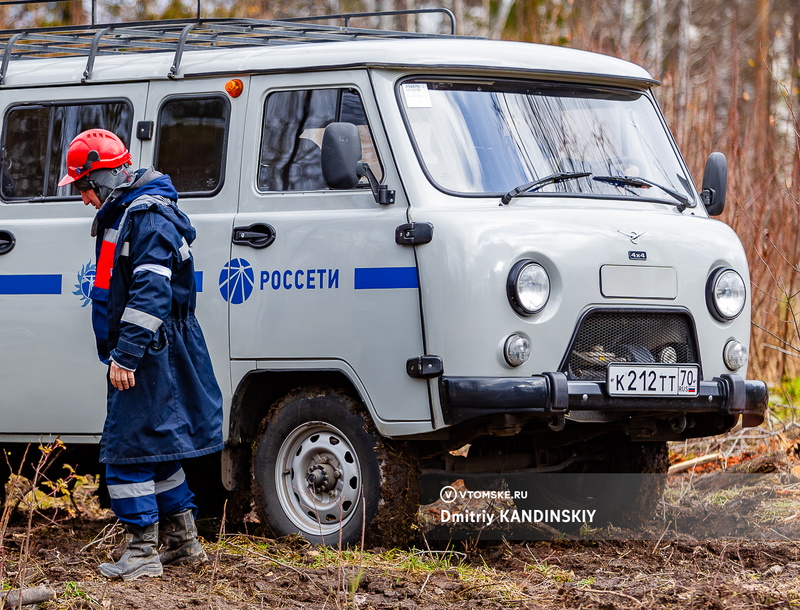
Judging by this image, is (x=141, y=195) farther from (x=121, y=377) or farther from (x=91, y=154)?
(x=121, y=377)

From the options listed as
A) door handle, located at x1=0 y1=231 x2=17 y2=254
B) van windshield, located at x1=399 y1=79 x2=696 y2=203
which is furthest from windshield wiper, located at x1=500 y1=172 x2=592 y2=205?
door handle, located at x1=0 y1=231 x2=17 y2=254

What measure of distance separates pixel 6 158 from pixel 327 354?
2285 millimetres

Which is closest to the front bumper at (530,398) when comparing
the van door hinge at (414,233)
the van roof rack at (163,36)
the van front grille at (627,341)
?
the van front grille at (627,341)

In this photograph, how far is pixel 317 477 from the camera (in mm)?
6512

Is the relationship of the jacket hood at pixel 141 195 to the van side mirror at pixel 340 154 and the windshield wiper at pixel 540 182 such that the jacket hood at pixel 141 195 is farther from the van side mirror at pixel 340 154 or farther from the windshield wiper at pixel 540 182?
the windshield wiper at pixel 540 182

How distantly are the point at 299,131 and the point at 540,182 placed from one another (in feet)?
4.04

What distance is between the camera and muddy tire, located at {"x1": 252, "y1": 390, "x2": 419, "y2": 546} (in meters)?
6.29

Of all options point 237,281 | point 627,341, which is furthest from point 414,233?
point 627,341

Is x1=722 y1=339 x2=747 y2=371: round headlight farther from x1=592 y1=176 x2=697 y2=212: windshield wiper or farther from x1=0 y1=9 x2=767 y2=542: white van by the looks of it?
x1=592 y1=176 x2=697 y2=212: windshield wiper

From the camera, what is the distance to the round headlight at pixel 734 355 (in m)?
6.56

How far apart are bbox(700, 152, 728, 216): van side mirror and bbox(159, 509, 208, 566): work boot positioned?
127 inches

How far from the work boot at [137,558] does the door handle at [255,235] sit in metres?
1.51

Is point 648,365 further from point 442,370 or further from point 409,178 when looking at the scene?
point 409,178

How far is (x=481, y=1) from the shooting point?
28188 millimetres
